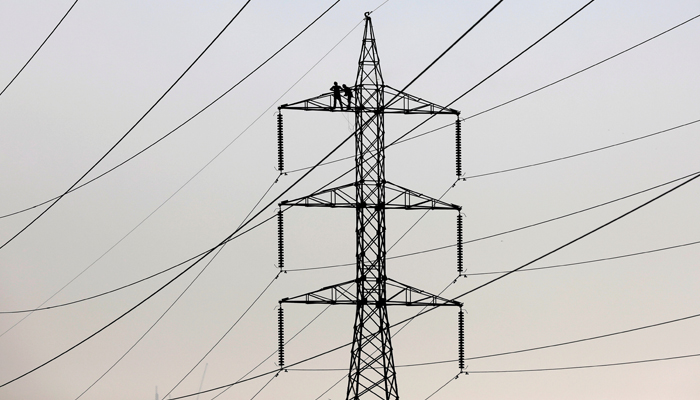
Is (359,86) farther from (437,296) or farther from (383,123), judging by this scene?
(437,296)

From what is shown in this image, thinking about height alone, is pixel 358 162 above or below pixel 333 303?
above

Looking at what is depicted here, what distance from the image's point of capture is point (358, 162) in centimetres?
3600

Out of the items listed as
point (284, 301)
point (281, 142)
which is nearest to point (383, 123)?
point (281, 142)

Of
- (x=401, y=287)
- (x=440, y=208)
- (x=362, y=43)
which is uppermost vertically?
(x=362, y=43)

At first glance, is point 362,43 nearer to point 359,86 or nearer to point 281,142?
point 359,86

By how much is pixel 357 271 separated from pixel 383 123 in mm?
4725

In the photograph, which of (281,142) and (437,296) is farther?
(281,142)

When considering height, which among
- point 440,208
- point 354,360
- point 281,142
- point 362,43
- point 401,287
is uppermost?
point 362,43

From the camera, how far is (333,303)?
3484 centimetres

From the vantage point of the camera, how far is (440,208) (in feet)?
117

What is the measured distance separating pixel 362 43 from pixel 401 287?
8.16 m

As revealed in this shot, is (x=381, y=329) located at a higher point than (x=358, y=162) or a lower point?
lower

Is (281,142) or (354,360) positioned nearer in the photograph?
(354,360)

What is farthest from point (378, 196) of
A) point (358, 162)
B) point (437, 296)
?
point (437, 296)
